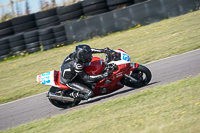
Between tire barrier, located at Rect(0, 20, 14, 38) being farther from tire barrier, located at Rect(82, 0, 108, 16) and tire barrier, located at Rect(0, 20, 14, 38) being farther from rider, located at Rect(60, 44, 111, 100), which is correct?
rider, located at Rect(60, 44, 111, 100)

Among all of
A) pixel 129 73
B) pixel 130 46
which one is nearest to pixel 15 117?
pixel 129 73

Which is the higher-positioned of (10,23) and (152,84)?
(10,23)

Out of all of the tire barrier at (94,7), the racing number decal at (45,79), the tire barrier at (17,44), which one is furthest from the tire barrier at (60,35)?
the racing number decal at (45,79)

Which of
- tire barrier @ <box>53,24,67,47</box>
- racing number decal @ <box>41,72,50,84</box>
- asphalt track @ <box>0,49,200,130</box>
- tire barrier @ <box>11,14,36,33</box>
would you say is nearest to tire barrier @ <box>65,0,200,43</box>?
tire barrier @ <box>53,24,67,47</box>

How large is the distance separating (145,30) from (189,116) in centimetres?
1019

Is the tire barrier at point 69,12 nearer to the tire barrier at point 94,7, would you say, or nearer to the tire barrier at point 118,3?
the tire barrier at point 94,7

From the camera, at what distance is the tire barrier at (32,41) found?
15.6 meters

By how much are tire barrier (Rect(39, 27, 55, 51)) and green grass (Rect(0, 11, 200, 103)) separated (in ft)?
1.22

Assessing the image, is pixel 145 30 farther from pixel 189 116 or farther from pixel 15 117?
pixel 189 116

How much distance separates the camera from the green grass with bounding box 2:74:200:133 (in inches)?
178

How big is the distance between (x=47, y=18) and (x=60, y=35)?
1.42 metres

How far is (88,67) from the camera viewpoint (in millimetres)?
7082

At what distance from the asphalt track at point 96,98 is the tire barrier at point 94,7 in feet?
22.6

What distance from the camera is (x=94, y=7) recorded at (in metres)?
15.8
